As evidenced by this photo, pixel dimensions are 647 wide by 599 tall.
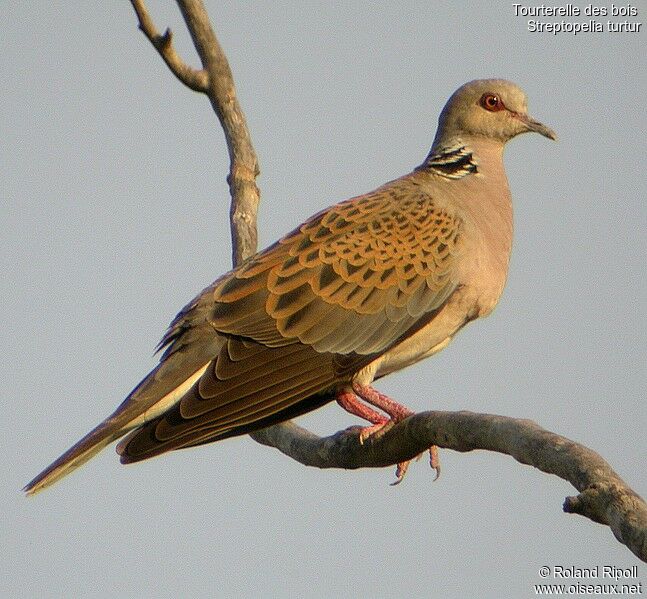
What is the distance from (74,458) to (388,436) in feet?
4.48

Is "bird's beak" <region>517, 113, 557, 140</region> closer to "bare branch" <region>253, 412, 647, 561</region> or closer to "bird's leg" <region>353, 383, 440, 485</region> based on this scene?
"bird's leg" <region>353, 383, 440, 485</region>

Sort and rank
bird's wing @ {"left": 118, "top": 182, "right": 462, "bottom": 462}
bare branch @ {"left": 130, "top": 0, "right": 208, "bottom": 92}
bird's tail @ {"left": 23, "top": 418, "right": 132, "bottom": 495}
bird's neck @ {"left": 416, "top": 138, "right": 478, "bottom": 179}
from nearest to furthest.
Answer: bird's tail @ {"left": 23, "top": 418, "right": 132, "bottom": 495}
bird's wing @ {"left": 118, "top": 182, "right": 462, "bottom": 462}
bare branch @ {"left": 130, "top": 0, "right": 208, "bottom": 92}
bird's neck @ {"left": 416, "top": 138, "right": 478, "bottom": 179}

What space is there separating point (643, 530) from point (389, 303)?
3.24 m

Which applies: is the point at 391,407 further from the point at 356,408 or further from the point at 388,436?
the point at 388,436

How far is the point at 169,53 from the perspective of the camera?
6238mm

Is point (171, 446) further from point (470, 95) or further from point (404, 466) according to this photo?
point (470, 95)

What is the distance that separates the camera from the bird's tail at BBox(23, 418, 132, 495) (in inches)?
202

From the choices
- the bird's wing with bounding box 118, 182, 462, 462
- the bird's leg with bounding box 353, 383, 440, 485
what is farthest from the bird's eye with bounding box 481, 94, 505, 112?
the bird's leg with bounding box 353, 383, 440, 485

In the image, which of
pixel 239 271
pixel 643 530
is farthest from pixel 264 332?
pixel 643 530

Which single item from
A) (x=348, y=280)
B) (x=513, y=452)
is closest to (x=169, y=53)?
(x=348, y=280)

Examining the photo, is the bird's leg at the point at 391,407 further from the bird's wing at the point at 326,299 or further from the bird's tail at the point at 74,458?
the bird's tail at the point at 74,458

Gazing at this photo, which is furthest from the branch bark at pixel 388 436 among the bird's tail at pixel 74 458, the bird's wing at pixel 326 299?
→ the bird's tail at pixel 74 458

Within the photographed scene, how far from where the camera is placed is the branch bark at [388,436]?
3.04 metres

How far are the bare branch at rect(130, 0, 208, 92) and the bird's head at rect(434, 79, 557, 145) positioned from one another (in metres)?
1.41
